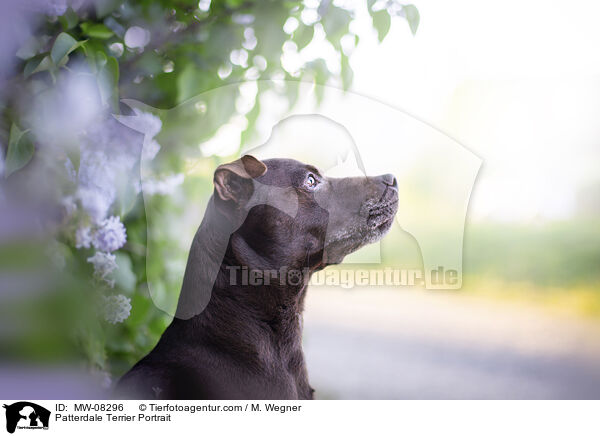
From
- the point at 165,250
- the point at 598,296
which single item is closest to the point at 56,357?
the point at 165,250

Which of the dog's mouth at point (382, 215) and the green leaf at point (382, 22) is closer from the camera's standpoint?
the dog's mouth at point (382, 215)

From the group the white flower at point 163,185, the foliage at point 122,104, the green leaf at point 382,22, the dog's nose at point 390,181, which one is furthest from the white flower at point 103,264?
the green leaf at point 382,22

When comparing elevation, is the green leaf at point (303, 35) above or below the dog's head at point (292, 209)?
above

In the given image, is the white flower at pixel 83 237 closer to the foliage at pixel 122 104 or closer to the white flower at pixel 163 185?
the foliage at pixel 122 104

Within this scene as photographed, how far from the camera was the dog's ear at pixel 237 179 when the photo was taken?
37.3 inches

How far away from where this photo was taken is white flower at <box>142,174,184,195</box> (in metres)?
1.09

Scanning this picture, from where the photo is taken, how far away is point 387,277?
1105 millimetres

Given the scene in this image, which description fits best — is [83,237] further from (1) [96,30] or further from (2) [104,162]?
(1) [96,30]

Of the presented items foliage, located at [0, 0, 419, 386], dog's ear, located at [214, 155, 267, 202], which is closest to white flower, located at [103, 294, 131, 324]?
foliage, located at [0, 0, 419, 386]

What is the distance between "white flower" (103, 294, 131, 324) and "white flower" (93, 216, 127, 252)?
10 centimetres

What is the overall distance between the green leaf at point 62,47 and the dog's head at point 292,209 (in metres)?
0.33

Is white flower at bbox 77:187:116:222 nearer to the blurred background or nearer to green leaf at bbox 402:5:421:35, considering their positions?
the blurred background

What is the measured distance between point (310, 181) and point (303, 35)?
1.14 ft
